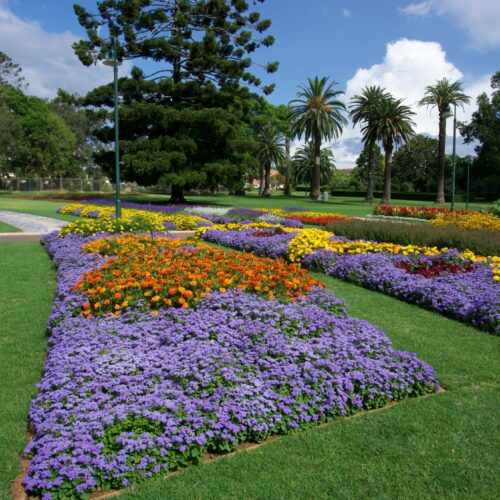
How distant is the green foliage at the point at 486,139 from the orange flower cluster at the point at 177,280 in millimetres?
56898

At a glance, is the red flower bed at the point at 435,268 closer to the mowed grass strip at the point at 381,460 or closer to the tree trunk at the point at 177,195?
the mowed grass strip at the point at 381,460

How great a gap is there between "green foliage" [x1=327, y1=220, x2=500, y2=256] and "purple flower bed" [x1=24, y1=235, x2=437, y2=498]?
18.4ft

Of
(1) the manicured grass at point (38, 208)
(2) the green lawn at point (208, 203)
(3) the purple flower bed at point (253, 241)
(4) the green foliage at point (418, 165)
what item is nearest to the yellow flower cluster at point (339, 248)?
(3) the purple flower bed at point (253, 241)

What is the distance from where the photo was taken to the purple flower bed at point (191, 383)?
Answer: 2.78 metres

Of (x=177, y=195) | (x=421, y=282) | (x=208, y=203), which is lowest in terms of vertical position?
(x=421, y=282)

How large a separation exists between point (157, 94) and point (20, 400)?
2721 centimetres

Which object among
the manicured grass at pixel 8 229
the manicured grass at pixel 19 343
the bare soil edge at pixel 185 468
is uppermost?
the manicured grass at pixel 8 229

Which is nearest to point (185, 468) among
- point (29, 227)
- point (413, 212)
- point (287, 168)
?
point (29, 227)

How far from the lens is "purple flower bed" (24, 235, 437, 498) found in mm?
2779

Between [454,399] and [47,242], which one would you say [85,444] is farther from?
[47,242]

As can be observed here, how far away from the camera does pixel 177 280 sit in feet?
16.8

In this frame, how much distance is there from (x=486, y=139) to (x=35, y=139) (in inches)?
2045

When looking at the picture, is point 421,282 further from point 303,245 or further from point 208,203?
point 208,203

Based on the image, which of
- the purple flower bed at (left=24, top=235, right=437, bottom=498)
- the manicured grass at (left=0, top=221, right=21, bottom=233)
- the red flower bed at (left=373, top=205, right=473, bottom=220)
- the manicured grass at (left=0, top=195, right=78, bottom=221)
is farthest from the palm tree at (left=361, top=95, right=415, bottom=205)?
the purple flower bed at (left=24, top=235, right=437, bottom=498)
